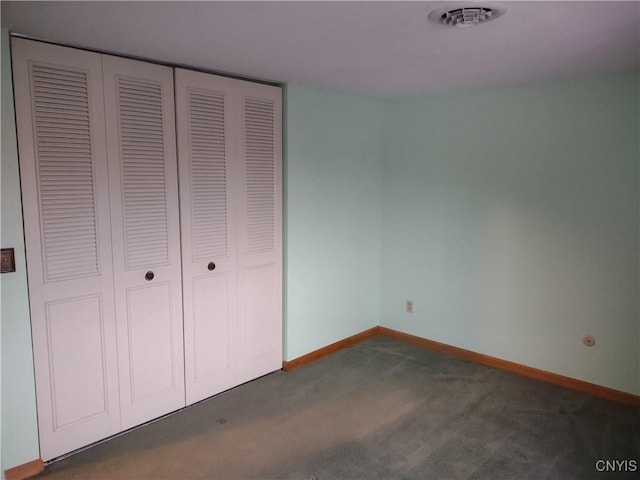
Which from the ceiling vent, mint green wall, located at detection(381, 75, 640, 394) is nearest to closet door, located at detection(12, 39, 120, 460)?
the ceiling vent

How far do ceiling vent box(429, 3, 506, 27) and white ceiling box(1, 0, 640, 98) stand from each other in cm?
5

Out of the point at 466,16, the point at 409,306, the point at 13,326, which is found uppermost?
the point at 466,16

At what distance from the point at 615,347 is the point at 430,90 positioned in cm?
220

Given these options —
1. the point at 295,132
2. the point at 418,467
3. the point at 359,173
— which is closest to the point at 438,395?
the point at 418,467

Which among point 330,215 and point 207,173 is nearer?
point 207,173

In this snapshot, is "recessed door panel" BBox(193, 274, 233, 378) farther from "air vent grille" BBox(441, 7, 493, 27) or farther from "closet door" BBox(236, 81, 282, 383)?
"air vent grille" BBox(441, 7, 493, 27)

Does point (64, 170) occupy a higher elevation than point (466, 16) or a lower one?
lower

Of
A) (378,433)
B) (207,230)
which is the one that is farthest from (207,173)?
(378,433)

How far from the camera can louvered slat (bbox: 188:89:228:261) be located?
2.73 meters

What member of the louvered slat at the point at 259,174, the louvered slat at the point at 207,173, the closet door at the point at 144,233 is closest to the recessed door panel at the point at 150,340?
the closet door at the point at 144,233

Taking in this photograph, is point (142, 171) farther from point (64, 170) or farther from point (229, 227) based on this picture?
point (229, 227)

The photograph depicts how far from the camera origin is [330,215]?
3.62 metres

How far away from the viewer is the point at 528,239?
3.25 m

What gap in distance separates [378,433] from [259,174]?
6.03ft
